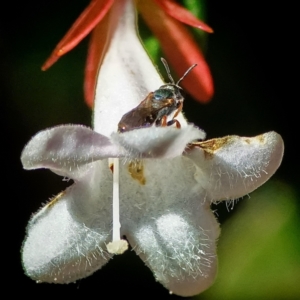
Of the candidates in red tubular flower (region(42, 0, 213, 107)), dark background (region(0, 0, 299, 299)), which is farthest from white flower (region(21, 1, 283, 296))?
dark background (region(0, 0, 299, 299))

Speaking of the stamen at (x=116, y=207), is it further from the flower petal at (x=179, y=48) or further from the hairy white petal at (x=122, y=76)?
the flower petal at (x=179, y=48)

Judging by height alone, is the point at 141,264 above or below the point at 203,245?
below

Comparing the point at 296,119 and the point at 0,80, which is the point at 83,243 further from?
the point at 296,119

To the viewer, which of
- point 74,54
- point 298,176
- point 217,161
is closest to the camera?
point 217,161

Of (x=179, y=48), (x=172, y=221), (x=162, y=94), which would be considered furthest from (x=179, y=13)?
(x=172, y=221)

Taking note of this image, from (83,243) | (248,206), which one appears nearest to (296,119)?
(248,206)

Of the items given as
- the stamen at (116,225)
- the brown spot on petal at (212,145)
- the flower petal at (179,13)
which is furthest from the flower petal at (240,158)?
the flower petal at (179,13)

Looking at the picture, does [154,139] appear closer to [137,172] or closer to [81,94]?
[137,172]
